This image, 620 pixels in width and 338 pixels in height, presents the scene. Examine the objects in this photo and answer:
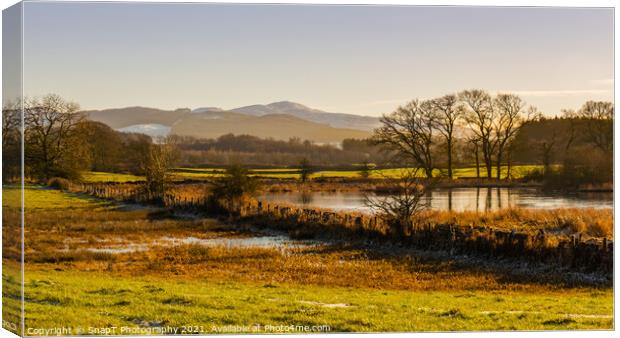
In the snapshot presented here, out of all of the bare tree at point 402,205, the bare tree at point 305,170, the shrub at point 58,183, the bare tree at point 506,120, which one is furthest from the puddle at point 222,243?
the bare tree at point 506,120

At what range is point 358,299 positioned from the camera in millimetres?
16453

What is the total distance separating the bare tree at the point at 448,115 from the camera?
18.7 metres

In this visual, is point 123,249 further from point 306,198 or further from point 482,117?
point 482,117

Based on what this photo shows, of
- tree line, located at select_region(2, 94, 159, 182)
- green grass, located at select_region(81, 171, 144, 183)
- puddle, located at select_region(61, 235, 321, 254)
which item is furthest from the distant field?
puddle, located at select_region(61, 235, 321, 254)

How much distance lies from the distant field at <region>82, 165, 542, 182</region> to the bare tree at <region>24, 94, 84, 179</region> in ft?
3.39

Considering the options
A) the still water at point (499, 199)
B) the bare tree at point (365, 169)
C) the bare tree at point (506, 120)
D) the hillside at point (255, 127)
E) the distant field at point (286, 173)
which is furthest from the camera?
the bare tree at point (365, 169)

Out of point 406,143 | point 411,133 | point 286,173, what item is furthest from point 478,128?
point 286,173

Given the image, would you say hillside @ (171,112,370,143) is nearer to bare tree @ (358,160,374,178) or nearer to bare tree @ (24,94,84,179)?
bare tree @ (358,160,374,178)

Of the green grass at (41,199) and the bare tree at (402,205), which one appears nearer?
the green grass at (41,199)

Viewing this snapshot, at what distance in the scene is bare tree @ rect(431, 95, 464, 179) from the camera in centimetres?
1870

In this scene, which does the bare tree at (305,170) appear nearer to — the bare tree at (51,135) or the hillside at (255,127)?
the hillside at (255,127)

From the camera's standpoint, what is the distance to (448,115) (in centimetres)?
1914

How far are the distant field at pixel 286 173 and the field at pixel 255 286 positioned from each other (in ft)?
3.60

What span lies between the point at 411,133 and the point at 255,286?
4.87 meters
